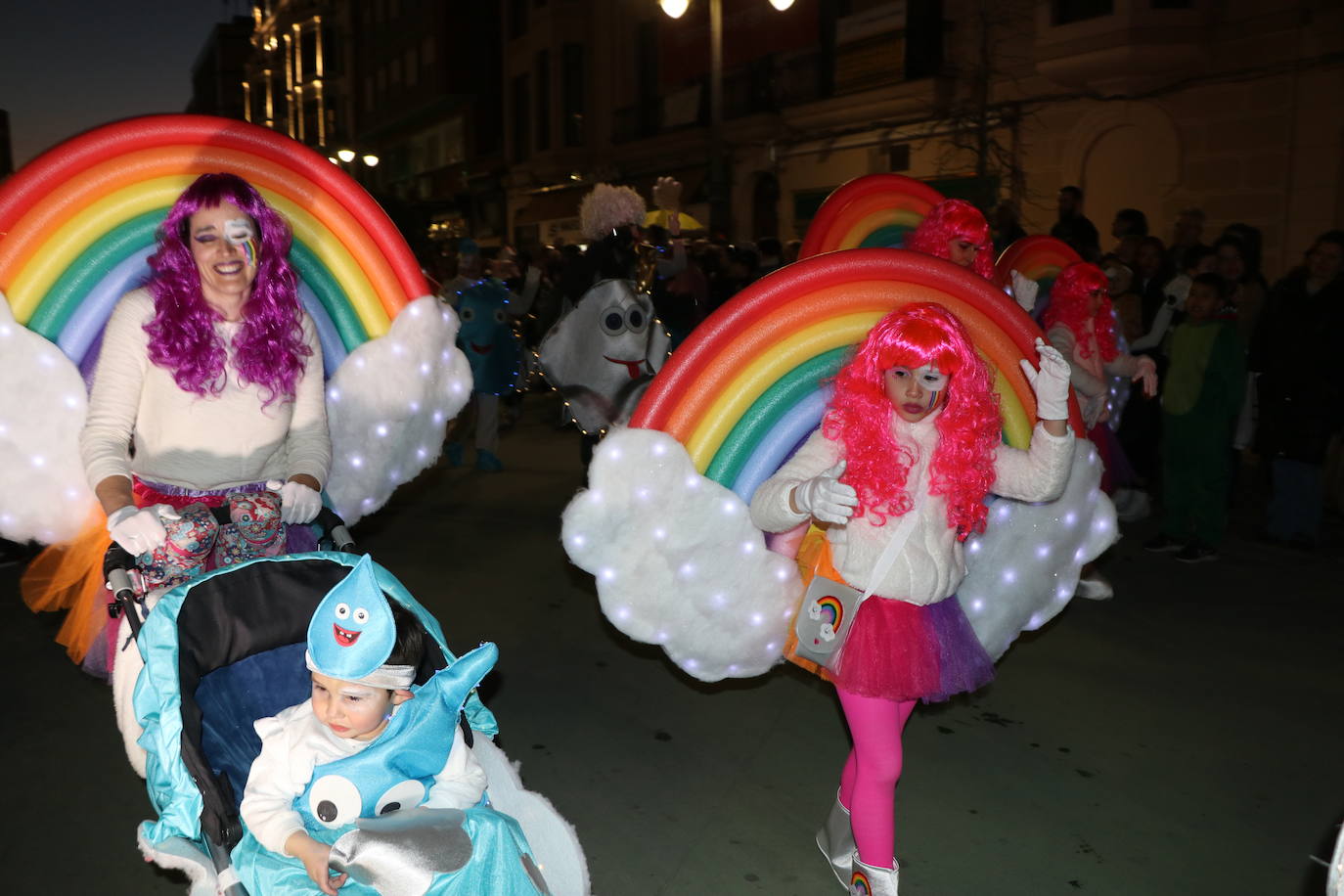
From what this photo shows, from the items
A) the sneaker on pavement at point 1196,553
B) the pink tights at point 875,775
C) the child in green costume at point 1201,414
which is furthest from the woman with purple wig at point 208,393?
the sneaker on pavement at point 1196,553

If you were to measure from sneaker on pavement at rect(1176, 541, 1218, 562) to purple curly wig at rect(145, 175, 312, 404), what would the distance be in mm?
5603

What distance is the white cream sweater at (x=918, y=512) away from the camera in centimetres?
289

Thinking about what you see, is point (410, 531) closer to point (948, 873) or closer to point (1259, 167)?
point (948, 873)

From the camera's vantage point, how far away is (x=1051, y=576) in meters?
3.48

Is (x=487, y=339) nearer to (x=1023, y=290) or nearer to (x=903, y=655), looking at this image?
(x=1023, y=290)

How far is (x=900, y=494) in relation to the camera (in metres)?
2.84

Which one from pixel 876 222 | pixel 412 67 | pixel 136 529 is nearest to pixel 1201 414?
pixel 876 222

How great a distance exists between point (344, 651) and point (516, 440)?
29.8 feet

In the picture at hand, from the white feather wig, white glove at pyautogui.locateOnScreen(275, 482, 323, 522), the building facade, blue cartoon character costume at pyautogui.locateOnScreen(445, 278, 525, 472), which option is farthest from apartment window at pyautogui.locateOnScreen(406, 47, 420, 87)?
white glove at pyautogui.locateOnScreen(275, 482, 323, 522)

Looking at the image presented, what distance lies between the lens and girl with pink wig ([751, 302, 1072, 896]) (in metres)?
2.84

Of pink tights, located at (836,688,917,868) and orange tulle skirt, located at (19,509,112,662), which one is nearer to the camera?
pink tights, located at (836,688,917,868)

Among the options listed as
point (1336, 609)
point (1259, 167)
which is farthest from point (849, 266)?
point (1259, 167)

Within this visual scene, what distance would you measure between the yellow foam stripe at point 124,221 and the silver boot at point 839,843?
2.20m

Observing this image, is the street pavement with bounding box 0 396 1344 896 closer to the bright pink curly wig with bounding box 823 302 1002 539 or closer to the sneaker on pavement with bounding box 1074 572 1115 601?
the sneaker on pavement with bounding box 1074 572 1115 601
